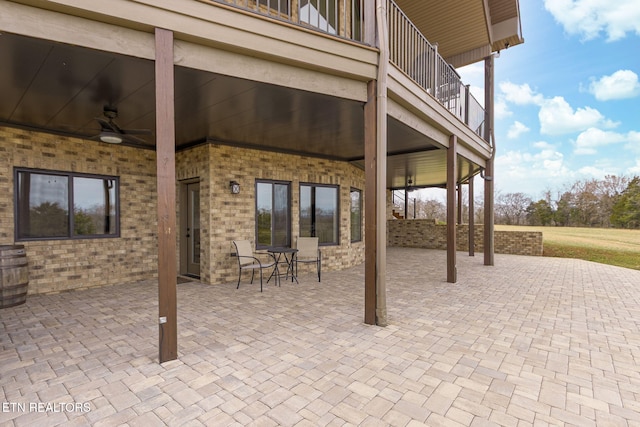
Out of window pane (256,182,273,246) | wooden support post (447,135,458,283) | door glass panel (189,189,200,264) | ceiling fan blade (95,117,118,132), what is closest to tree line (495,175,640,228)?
wooden support post (447,135,458,283)

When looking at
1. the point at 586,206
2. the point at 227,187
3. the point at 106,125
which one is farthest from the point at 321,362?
the point at 586,206

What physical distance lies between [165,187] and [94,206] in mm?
4161

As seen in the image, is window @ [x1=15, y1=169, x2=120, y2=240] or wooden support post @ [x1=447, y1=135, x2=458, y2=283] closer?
window @ [x1=15, y1=169, x2=120, y2=240]

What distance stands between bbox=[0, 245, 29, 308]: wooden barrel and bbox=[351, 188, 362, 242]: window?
20.9 feet

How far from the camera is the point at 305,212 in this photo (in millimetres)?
7074

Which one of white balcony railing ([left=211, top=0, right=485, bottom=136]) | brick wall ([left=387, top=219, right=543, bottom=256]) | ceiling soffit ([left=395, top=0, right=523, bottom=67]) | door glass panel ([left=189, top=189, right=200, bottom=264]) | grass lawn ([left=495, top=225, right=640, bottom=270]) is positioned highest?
ceiling soffit ([left=395, top=0, right=523, bottom=67])

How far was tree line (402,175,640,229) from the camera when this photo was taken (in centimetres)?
1981

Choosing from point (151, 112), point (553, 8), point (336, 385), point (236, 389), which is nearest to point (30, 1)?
point (151, 112)

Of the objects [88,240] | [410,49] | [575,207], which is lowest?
[88,240]

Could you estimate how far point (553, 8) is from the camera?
52.9ft

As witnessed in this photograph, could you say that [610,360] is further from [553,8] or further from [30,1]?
[553,8]

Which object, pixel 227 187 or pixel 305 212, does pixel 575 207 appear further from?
pixel 227 187

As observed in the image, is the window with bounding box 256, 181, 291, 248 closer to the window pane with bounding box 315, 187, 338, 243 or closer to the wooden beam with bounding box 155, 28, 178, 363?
the window pane with bounding box 315, 187, 338, 243

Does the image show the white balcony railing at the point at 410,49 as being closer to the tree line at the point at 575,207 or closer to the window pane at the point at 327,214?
the window pane at the point at 327,214
